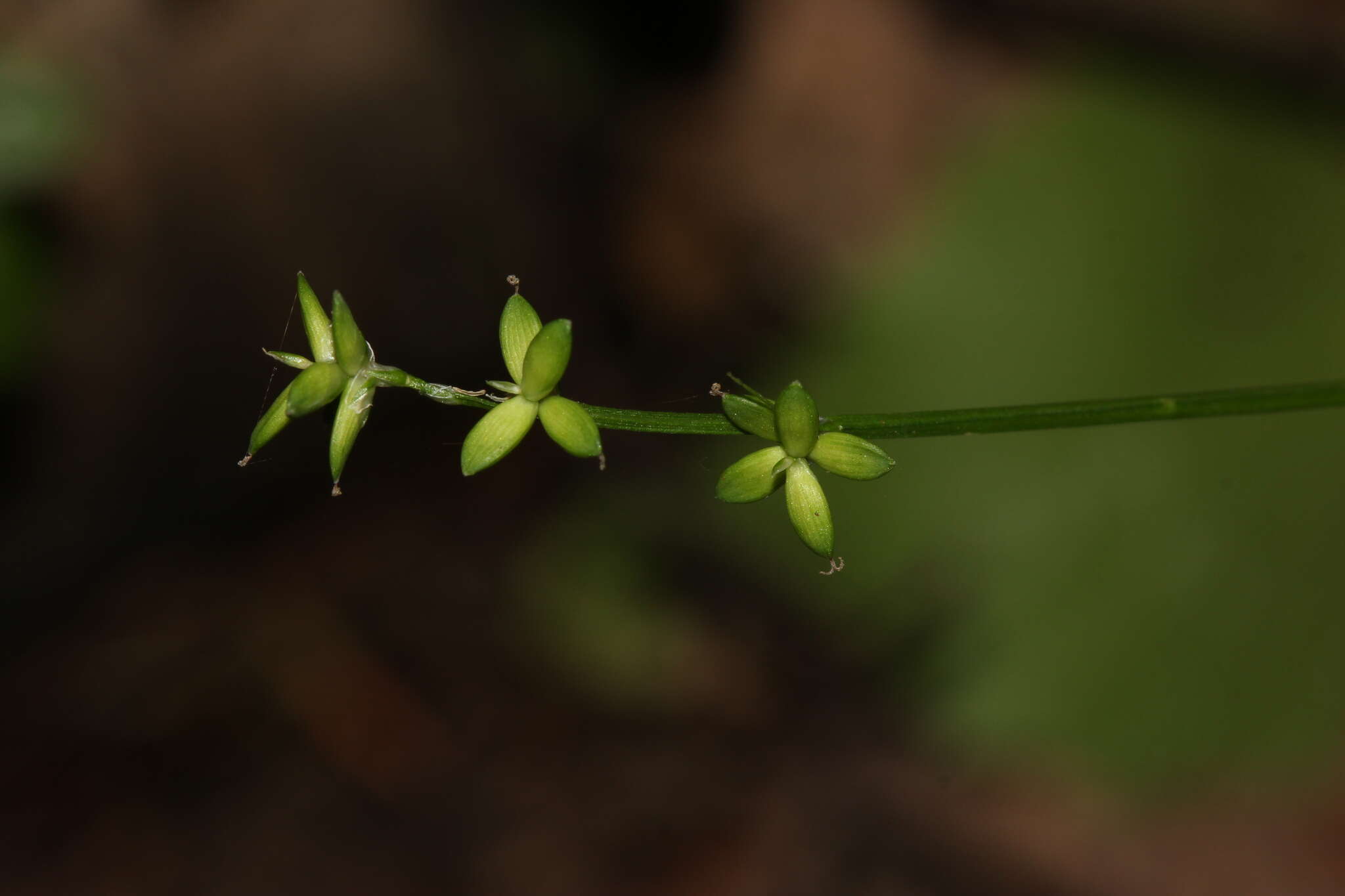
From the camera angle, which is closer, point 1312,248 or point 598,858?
point 1312,248

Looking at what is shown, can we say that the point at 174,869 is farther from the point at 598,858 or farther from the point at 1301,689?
the point at 1301,689

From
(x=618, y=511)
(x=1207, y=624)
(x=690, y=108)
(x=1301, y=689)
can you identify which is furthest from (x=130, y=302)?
(x=1301, y=689)

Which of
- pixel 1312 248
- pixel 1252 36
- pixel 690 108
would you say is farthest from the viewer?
pixel 690 108

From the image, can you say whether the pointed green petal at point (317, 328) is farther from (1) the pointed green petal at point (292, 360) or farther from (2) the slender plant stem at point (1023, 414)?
(2) the slender plant stem at point (1023, 414)

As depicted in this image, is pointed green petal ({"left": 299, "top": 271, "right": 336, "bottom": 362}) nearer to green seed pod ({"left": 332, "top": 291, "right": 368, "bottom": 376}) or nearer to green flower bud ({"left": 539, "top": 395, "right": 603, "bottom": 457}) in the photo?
green seed pod ({"left": 332, "top": 291, "right": 368, "bottom": 376})

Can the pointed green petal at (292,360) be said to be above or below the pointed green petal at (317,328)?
below

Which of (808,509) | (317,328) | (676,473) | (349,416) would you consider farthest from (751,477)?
(676,473)

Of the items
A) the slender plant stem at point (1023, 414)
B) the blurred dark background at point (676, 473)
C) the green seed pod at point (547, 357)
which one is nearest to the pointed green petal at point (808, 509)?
the slender plant stem at point (1023, 414)
